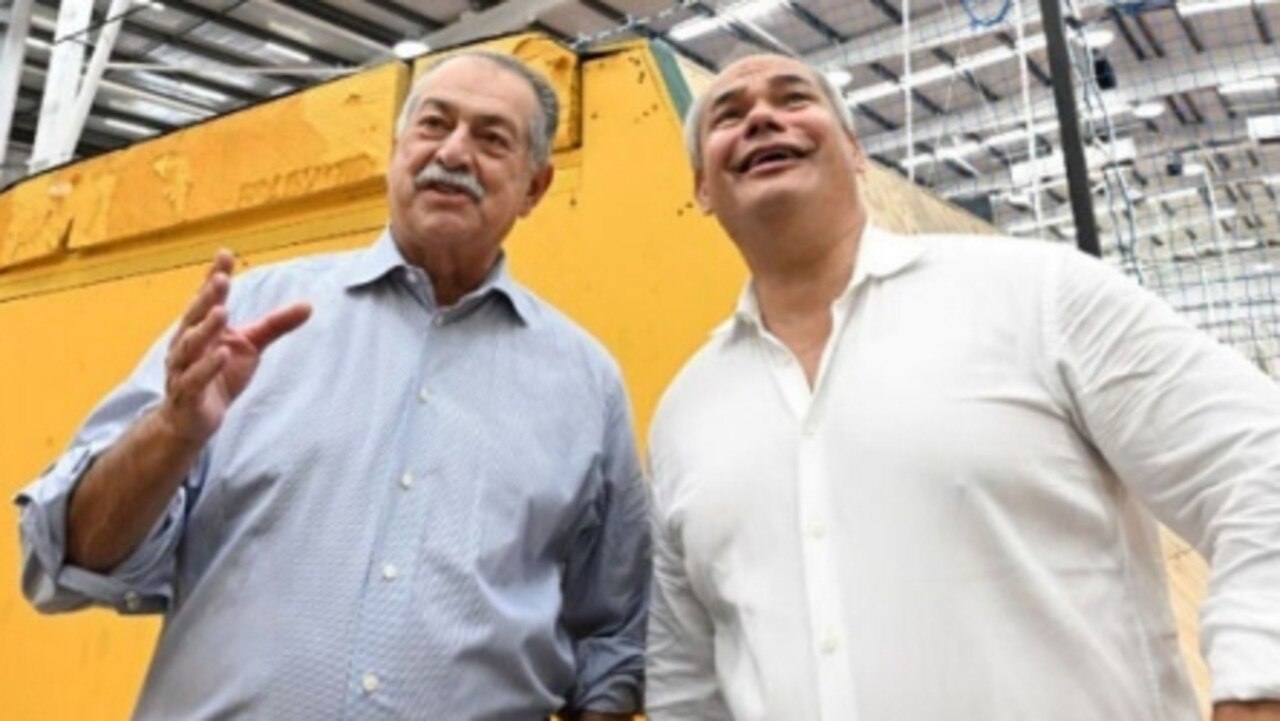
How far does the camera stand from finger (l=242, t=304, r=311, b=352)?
3.58 feet

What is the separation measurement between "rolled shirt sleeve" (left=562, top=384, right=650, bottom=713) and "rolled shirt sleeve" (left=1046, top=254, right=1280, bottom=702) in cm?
66

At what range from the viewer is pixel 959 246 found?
4.17 ft

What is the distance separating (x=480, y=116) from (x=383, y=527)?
24.9 inches

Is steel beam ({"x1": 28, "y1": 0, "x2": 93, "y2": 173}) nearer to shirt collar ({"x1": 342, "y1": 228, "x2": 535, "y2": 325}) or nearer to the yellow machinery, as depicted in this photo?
the yellow machinery

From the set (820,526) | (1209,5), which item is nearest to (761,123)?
(820,526)

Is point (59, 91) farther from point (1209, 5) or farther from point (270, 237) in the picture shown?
point (1209, 5)

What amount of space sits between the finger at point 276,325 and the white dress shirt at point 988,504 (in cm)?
53

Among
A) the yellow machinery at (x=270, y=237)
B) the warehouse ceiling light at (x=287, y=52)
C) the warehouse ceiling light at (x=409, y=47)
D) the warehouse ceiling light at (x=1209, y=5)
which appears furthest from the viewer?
the warehouse ceiling light at (x=287, y=52)

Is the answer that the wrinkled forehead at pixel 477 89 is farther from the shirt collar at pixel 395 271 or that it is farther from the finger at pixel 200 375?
the finger at pixel 200 375

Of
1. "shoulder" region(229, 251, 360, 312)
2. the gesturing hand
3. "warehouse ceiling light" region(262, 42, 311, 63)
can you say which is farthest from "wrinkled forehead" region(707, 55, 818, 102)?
"warehouse ceiling light" region(262, 42, 311, 63)

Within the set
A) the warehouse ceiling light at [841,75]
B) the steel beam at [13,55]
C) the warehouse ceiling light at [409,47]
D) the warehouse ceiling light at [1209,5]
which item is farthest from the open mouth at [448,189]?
the warehouse ceiling light at [1209,5]

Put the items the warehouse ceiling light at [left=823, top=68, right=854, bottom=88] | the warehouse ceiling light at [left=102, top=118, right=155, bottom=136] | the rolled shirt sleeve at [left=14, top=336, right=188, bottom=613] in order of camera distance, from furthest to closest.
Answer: the warehouse ceiling light at [left=102, top=118, right=155, bottom=136]
the warehouse ceiling light at [left=823, top=68, right=854, bottom=88]
the rolled shirt sleeve at [left=14, top=336, right=188, bottom=613]

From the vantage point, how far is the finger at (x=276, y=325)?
109cm

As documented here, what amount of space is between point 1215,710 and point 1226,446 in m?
0.25
